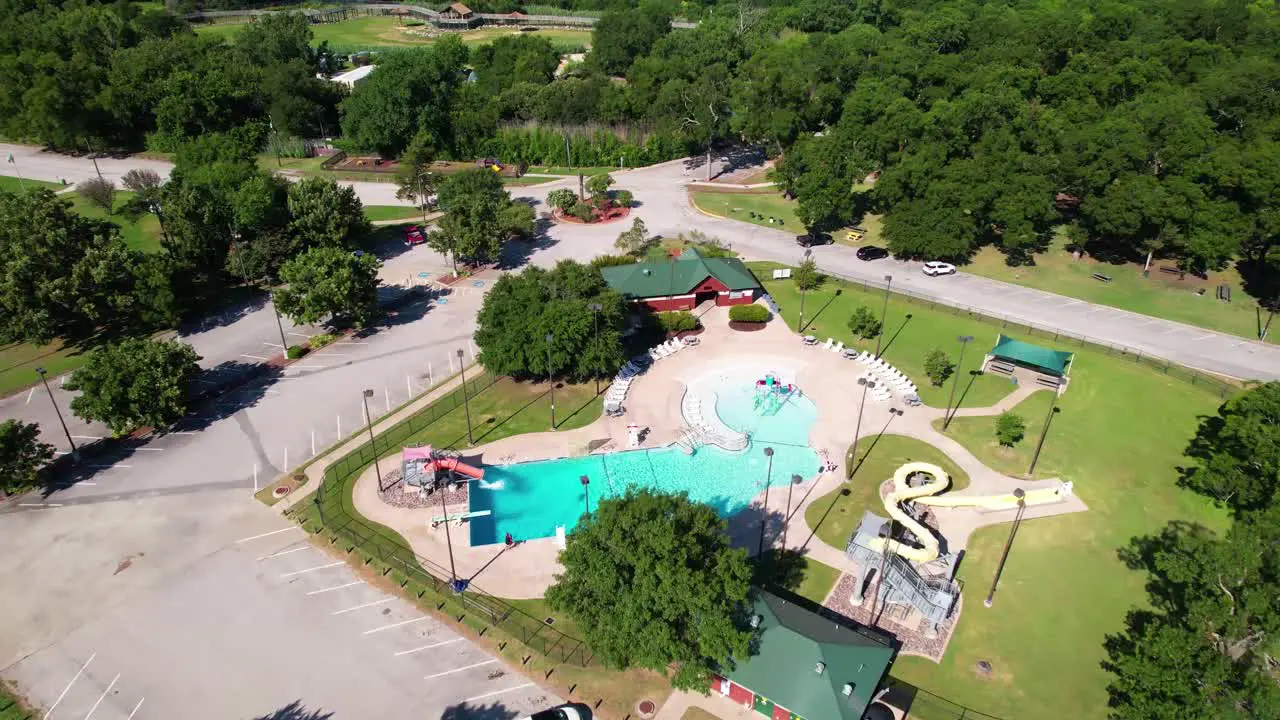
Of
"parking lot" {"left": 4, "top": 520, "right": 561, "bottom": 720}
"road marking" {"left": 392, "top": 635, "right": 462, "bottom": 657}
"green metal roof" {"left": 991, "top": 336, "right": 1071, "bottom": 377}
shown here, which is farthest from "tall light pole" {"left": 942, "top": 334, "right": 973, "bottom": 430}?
"road marking" {"left": 392, "top": 635, "right": 462, "bottom": 657}

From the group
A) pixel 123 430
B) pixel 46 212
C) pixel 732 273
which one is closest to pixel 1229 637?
pixel 732 273

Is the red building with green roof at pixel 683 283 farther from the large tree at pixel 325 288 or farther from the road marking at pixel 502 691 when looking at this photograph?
the road marking at pixel 502 691

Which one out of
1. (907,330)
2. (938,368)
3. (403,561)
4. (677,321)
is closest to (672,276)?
(677,321)

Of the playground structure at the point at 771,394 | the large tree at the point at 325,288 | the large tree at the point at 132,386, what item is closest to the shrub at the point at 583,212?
the large tree at the point at 325,288

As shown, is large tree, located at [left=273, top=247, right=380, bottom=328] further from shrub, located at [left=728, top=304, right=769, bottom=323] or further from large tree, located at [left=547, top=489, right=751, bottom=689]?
large tree, located at [left=547, top=489, right=751, bottom=689]

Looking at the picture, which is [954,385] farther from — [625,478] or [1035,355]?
[625,478]

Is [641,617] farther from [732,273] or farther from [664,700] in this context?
[732,273]
